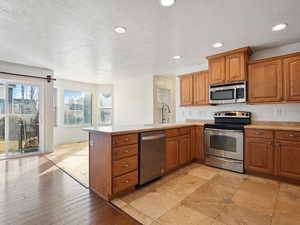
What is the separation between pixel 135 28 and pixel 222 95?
7.65ft

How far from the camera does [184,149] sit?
3.30 m

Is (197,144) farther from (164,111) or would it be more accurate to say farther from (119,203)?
(164,111)

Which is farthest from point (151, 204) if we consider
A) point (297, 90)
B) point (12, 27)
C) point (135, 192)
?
point (12, 27)

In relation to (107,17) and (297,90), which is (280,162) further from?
(107,17)

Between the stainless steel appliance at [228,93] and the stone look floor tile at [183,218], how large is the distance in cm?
240

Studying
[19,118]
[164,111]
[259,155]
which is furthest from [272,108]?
[19,118]

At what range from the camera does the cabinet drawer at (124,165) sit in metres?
2.08

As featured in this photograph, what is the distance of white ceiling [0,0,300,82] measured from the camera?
184 cm

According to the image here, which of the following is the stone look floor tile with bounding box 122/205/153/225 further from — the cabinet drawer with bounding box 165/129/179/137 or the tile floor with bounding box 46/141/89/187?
the cabinet drawer with bounding box 165/129/179/137

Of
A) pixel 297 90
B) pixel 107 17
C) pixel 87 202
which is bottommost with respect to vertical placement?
pixel 87 202

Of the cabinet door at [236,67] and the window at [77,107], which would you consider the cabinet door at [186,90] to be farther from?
the window at [77,107]

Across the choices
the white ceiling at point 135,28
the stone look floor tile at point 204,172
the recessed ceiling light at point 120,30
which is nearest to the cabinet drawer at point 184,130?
the stone look floor tile at point 204,172

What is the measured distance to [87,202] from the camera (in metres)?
2.04

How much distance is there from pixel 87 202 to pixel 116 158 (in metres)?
0.71
